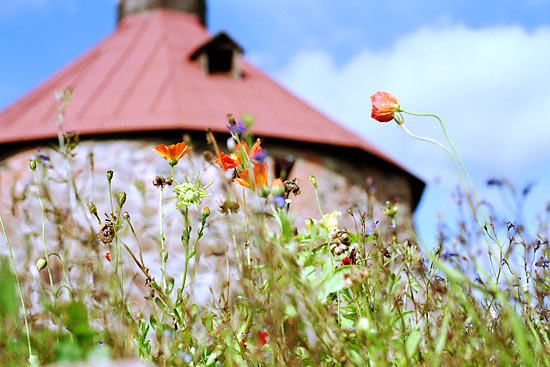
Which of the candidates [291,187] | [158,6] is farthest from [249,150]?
[158,6]

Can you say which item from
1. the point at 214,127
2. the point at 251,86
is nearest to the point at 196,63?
the point at 251,86

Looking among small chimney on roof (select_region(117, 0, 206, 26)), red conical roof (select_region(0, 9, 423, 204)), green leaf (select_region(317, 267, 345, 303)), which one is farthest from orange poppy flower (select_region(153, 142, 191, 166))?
small chimney on roof (select_region(117, 0, 206, 26))

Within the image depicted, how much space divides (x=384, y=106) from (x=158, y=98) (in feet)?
22.4

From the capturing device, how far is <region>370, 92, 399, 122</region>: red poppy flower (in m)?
1.49

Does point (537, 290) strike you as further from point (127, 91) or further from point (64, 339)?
point (127, 91)

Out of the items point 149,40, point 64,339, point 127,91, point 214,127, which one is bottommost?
point 64,339

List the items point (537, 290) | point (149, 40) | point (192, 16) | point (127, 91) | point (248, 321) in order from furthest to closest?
point (192, 16) < point (149, 40) < point (127, 91) < point (537, 290) < point (248, 321)

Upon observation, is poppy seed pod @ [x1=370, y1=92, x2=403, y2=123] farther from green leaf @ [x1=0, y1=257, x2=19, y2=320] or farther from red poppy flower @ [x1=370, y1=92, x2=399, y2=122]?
green leaf @ [x1=0, y1=257, x2=19, y2=320]

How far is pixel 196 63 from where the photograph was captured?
9.56 metres

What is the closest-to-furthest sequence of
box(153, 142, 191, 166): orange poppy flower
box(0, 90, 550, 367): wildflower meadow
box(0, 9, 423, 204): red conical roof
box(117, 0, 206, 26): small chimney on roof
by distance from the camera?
box(0, 90, 550, 367): wildflower meadow, box(153, 142, 191, 166): orange poppy flower, box(0, 9, 423, 204): red conical roof, box(117, 0, 206, 26): small chimney on roof

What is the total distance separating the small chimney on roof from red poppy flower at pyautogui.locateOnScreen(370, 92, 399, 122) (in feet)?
37.8

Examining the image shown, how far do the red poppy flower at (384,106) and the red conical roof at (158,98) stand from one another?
5.57 meters

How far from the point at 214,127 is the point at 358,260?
5.95m

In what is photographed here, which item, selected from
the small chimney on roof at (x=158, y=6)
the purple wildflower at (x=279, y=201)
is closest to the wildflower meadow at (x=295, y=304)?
the purple wildflower at (x=279, y=201)
